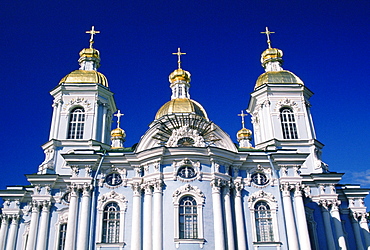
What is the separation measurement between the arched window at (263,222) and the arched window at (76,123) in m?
12.2

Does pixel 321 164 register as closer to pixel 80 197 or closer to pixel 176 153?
pixel 176 153

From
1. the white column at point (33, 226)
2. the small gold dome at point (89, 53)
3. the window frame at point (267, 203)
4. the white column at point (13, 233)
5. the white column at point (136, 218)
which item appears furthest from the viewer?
the small gold dome at point (89, 53)

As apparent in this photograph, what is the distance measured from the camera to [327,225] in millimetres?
23219

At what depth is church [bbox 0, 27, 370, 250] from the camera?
20.1 m

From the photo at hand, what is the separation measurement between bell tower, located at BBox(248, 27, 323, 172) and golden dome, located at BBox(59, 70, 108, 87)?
10893 mm

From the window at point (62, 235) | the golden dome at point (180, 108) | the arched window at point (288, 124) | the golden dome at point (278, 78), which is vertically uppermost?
the golden dome at point (278, 78)

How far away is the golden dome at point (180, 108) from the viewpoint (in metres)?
28.8

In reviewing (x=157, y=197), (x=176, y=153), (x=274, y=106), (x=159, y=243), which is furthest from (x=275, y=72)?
(x=159, y=243)

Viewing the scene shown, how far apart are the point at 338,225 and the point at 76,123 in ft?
57.4

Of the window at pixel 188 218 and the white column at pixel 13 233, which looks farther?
the white column at pixel 13 233

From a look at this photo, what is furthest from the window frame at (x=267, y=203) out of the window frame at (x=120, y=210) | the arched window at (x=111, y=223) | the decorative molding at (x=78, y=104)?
the decorative molding at (x=78, y=104)

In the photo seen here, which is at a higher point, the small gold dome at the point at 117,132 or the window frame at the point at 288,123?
the small gold dome at the point at 117,132

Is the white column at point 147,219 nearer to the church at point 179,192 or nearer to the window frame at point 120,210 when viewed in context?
the church at point 179,192

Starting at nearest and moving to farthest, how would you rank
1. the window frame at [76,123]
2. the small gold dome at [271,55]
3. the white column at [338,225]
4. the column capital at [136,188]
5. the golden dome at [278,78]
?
the column capital at [136,188]
the white column at [338,225]
the window frame at [76,123]
the golden dome at [278,78]
the small gold dome at [271,55]
